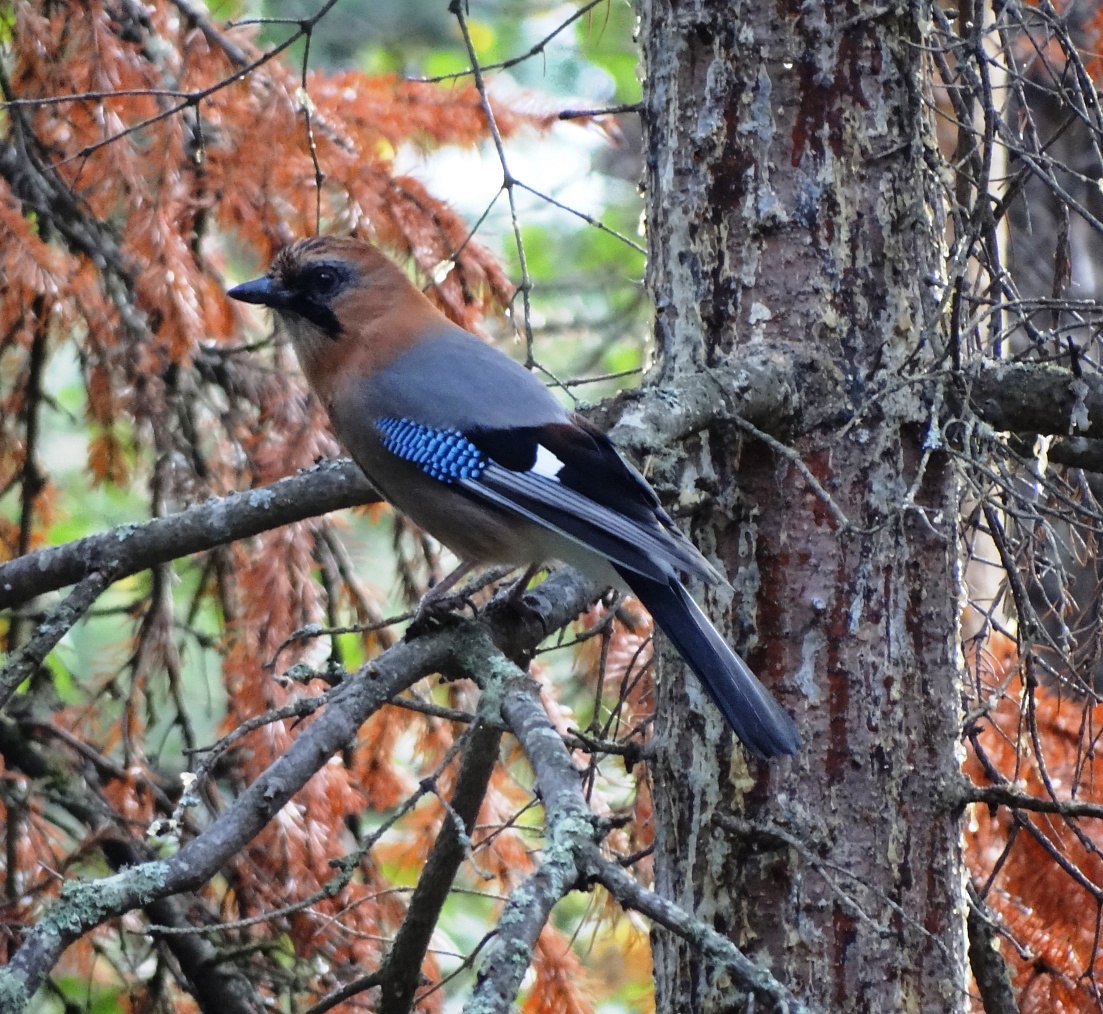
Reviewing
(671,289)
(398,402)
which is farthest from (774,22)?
(398,402)

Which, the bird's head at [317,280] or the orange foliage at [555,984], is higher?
the bird's head at [317,280]

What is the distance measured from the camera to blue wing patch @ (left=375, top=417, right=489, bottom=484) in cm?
313

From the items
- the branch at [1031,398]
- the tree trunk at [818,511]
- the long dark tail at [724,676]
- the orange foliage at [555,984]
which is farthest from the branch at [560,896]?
the orange foliage at [555,984]

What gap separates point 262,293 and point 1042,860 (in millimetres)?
2216

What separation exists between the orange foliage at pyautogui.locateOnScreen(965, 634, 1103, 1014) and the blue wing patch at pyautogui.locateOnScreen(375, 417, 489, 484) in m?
1.13

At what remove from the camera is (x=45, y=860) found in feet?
10.7

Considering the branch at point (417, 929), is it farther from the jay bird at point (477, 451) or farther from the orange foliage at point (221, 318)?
the orange foliage at point (221, 318)

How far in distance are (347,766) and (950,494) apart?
65.7 inches

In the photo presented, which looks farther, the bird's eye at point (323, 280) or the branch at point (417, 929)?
the bird's eye at point (323, 280)

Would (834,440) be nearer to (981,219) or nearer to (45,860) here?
(981,219)

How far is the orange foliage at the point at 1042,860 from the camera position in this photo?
298 cm

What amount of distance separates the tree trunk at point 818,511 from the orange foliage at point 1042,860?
1.03 feet

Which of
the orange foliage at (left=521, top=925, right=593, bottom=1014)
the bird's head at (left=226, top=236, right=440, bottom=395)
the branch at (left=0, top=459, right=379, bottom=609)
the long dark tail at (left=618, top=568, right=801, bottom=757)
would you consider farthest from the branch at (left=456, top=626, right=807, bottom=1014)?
the bird's head at (left=226, top=236, right=440, bottom=395)

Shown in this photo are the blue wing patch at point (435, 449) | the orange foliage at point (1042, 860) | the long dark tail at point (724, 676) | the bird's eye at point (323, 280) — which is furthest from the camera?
the bird's eye at point (323, 280)
